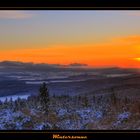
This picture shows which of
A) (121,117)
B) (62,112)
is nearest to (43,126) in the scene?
(62,112)

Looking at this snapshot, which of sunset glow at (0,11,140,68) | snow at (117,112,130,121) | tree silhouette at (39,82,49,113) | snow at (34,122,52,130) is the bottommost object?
snow at (34,122,52,130)

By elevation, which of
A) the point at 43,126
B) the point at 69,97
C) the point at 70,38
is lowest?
the point at 43,126

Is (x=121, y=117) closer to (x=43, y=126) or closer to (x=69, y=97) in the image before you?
(x=69, y=97)

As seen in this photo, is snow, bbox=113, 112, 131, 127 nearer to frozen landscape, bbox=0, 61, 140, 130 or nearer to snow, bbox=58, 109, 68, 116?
frozen landscape, bbox=0, 61, 140, 130

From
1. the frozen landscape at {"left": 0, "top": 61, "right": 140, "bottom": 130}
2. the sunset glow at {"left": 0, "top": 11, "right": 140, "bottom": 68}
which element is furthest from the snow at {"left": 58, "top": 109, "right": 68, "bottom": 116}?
the sunset glow at {"left": 0, "top": 11, "right": 140, "bottom": 68}

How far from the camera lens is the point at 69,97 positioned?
10.5 feet

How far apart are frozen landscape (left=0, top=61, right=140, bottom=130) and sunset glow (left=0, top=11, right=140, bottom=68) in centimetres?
5

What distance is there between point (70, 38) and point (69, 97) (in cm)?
30

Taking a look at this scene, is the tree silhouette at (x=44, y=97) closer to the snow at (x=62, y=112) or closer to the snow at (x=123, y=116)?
the snow at (x=62, y=112)

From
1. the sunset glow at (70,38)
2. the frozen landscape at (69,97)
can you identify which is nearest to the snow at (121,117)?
the frozen landscape at (69,97)

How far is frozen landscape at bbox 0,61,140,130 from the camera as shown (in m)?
3.17

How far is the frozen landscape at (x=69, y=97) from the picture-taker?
125 inches
